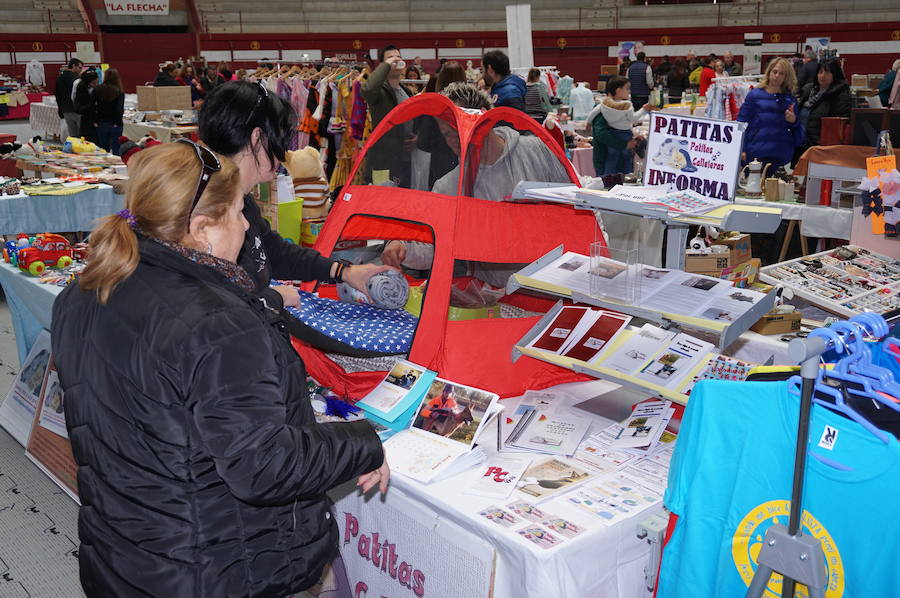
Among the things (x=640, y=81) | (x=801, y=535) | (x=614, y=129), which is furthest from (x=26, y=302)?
(x=640, y=81)

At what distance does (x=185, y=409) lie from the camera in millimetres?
1343

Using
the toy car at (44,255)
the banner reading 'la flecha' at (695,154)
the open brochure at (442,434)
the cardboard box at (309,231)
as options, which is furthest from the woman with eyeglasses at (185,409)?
the cardboard box at (309,231)

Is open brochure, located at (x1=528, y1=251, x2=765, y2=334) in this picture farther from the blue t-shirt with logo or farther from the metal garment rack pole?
the metal garment rack pole

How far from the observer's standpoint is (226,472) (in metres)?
1.33

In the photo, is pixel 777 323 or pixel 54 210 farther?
pixel 54 210

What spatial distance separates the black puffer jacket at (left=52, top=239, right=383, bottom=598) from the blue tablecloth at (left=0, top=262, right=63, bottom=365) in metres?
2.19

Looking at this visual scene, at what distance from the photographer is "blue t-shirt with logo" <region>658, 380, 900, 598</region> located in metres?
1.39

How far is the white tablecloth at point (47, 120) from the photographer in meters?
11.3

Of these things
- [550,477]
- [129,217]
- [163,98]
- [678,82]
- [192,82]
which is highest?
[192,82]

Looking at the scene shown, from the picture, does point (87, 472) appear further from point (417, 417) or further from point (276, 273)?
point (276, 273)

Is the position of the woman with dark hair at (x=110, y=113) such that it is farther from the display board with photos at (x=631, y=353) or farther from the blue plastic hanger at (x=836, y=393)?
the blue plastic hanger at (x=836, y=393)

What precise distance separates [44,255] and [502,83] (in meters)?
3.69

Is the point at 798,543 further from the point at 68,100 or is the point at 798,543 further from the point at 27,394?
the point at 68,100

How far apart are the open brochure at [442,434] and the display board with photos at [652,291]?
364mm
